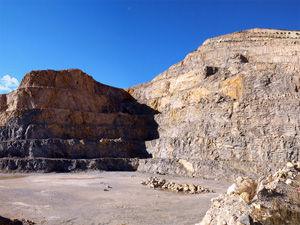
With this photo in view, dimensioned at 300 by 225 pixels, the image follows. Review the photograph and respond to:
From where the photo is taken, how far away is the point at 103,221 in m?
8.96

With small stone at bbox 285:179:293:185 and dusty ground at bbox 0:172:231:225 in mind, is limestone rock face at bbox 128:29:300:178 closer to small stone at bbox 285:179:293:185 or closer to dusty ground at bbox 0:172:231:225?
dusty ground at bbox 0:172:231:225

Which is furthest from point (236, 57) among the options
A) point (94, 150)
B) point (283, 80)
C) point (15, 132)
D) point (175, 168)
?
point (15, 132)

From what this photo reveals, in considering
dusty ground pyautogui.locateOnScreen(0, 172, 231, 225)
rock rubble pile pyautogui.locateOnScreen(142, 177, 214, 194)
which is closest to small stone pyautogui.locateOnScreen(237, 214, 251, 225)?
dusty ground pyautogui.locateOnScreen(0, 172, 231, 225)

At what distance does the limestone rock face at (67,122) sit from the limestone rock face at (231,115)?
372 cm

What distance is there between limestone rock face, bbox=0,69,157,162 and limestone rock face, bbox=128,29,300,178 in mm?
3722

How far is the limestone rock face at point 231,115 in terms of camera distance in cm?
2178

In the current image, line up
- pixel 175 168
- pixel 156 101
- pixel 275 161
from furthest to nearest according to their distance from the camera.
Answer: pixel 156 101 < pixel 175 168 < pixel 275 161

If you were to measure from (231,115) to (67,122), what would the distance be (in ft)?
69.6

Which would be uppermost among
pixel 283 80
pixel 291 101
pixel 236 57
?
pixel 236 57

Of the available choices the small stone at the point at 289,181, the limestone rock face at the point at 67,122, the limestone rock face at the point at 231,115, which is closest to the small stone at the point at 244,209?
the small stone at the point at 289,181

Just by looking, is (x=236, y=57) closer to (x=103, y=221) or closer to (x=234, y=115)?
(x=234, y=115)

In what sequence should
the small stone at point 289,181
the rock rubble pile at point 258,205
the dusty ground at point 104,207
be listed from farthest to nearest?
the dusty ground at point 104,207 < the small stone at point 289,181 < the rock rubble pile at point 258,205

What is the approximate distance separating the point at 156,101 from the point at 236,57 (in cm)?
1339

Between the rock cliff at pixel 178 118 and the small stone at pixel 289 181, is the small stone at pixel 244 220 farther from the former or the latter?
the rock cliff at pixel 178 118
